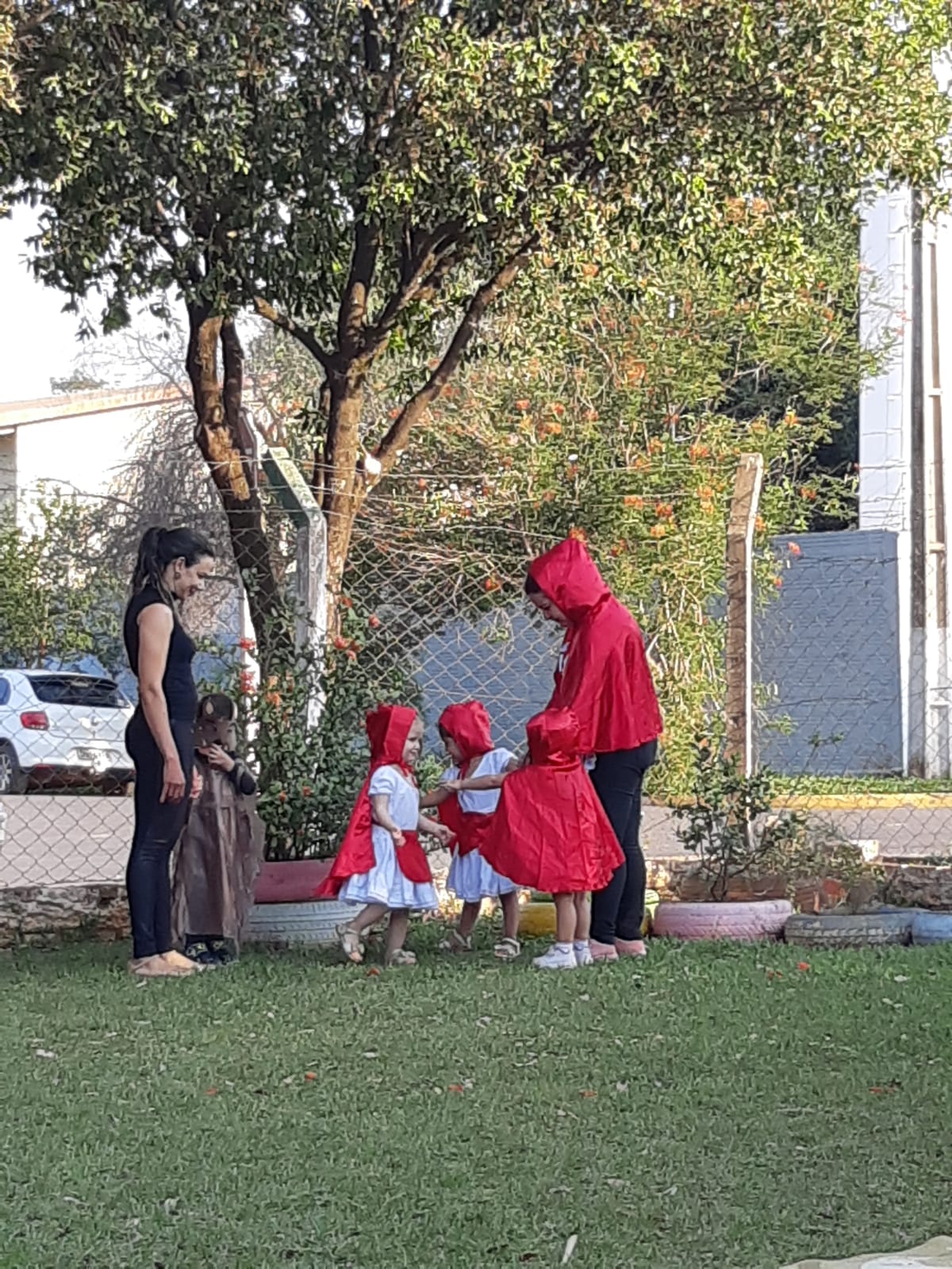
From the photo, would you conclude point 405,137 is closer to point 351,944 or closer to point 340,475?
point 340,475

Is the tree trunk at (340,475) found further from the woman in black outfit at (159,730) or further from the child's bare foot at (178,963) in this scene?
the child's bare foot at (178,963)

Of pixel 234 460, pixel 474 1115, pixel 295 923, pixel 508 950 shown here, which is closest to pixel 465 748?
pixel 508 950

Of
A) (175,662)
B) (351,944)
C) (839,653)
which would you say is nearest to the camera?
(175,662)

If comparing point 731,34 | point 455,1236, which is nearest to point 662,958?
point 455,1236

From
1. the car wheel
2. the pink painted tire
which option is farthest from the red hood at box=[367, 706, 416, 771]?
the car wheel

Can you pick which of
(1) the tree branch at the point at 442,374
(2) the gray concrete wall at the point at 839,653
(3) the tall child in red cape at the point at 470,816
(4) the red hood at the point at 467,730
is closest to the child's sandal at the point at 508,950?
(3) the tall child in red cape at the point at 470,816

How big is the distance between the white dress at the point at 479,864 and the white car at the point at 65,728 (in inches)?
111

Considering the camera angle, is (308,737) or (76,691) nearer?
(308,737)

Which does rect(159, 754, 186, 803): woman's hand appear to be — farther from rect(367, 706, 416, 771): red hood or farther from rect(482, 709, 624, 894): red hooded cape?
rect(482, 709, 624, 894): red hooded cape

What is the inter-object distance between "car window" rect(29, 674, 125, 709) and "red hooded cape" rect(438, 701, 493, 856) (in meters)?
3.14

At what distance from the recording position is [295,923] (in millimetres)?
6711

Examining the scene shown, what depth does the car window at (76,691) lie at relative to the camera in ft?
31.9

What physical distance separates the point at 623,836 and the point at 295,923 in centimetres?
130

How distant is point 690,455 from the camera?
13.1 m
